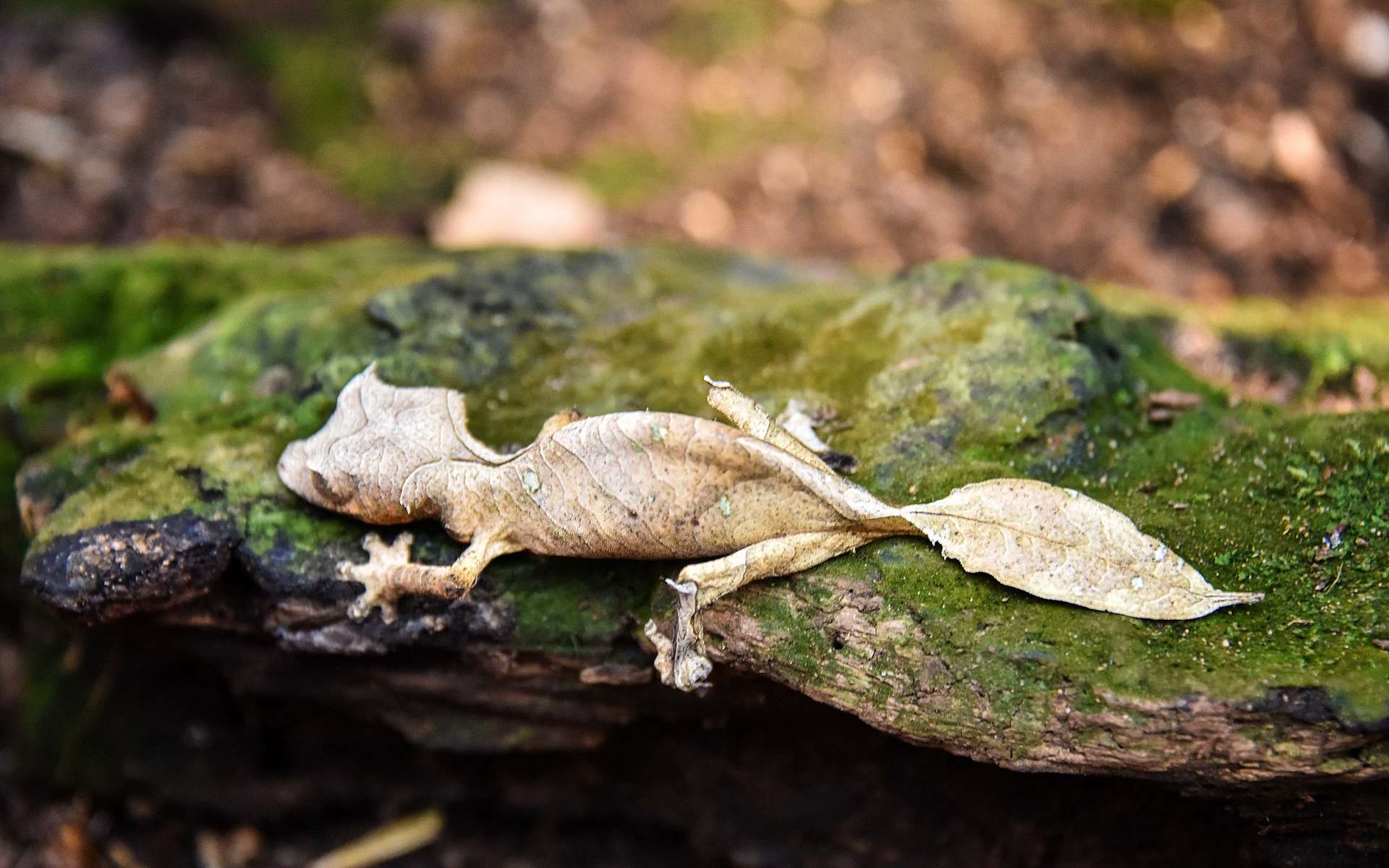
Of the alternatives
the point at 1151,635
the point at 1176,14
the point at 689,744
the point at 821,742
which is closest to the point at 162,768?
the point at 689,744

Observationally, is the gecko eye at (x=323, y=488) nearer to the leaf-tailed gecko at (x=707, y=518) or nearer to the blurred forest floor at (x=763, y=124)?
the leaf-tailed gecko at (x=707, y=518)

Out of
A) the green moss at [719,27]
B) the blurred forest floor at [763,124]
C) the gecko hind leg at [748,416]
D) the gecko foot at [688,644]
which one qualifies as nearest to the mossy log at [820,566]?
the gecko foot at [688,644]

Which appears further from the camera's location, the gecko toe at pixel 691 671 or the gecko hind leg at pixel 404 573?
the gecko hind leg at pixel 404 573

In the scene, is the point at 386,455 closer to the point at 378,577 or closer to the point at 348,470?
the point at 348,470

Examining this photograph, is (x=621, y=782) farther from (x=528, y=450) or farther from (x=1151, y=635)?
(x=1151, y=635)

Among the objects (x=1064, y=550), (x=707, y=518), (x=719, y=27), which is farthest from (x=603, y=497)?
(x=719, y=27)

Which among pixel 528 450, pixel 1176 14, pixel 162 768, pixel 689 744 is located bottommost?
pixel 162 768
